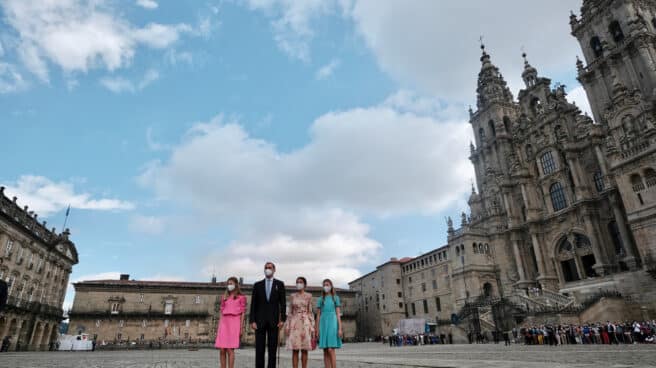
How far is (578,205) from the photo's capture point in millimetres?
35969

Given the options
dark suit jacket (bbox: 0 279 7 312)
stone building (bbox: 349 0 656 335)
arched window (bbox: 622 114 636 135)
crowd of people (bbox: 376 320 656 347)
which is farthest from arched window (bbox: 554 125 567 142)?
dark suit jacket (bbox: 0 279 7 312)

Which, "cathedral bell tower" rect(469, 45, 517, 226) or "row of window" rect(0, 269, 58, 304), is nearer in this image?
"row of window" rect(0, 269, 58, 304)

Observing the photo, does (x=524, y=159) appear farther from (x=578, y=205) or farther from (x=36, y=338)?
(x=36, y=338)

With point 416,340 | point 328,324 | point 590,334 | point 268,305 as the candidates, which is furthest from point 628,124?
point 268,305

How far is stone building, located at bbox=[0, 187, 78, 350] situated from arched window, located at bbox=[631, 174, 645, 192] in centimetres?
5089

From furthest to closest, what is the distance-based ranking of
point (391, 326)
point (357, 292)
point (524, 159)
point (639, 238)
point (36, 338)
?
point (357, 292) → point (391, 326) → point (524, 159) → point (36, 338) → point (639, 238)

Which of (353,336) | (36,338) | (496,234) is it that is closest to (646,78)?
(496,234)

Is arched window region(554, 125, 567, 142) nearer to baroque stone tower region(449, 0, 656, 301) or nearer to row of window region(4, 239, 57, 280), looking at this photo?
baroque stone tower region(449, 0, 656, 301)

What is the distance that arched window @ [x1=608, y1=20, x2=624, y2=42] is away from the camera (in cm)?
3772

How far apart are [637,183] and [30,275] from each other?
55.3 metres

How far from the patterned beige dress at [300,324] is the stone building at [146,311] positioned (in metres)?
48.9

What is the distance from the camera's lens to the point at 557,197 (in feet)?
131

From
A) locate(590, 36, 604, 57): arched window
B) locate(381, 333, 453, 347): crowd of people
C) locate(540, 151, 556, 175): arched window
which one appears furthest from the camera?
locate(540, 151, 556, 175): arched window

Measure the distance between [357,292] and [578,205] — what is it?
41161 mm
